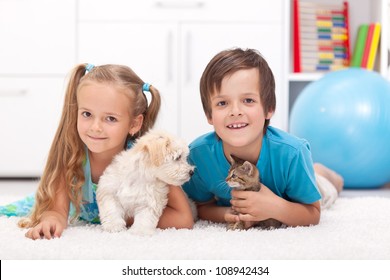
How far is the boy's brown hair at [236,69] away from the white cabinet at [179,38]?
156 centimetres

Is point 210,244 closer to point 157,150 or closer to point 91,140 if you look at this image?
point 157,150

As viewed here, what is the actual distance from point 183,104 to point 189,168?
5.53 feet

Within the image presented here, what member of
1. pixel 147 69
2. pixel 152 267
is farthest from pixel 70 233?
pixel 147 69

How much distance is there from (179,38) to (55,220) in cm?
182

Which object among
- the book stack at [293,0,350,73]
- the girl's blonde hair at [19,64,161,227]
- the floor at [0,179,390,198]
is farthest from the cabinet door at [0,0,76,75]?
the girl's blonde hair at [19,64,161,227]

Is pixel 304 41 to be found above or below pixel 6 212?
above

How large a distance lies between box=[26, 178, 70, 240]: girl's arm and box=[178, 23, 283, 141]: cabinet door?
1.58 m

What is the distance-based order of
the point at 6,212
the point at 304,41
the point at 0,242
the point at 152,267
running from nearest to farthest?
the point at 152,267 → the point at 0,242 → the point at 6,212 → the point at 304,41

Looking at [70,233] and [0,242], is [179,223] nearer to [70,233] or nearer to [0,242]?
[70,233]

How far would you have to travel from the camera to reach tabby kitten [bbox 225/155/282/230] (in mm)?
1358

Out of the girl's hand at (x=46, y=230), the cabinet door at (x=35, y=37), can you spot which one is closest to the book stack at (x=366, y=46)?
the cabinet door at (x=35, y=37)

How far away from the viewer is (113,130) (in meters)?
1.43

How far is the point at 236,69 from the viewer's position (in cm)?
138

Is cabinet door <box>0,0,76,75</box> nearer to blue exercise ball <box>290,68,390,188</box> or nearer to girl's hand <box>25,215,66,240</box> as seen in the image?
blue exercise ball <box>290,68,390,188</box>
